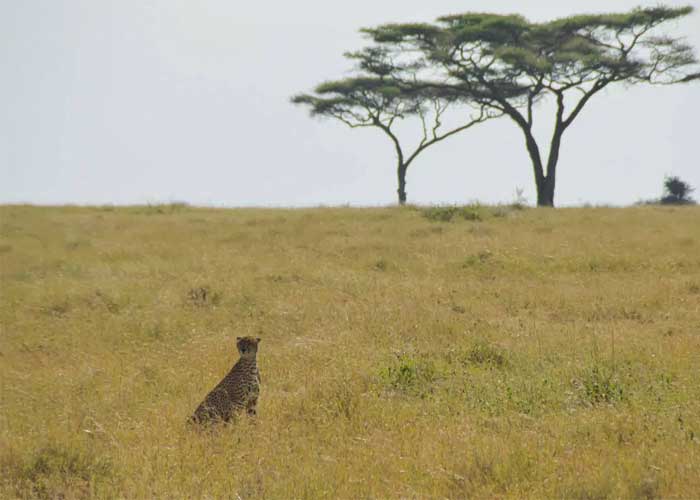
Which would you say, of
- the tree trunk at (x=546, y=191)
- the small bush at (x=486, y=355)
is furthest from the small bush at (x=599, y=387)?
the tree trunk at (x=546, y=191)

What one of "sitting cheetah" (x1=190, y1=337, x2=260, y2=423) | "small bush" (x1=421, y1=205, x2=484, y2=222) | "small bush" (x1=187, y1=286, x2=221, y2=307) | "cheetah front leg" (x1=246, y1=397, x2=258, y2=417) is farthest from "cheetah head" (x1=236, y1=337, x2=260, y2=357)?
"small bush" (x1=421, y1=205, x2=484, y2=222)

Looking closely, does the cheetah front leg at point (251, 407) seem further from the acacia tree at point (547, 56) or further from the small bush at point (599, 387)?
the acacia tree at point (547, 56)

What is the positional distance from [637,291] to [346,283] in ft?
15.3

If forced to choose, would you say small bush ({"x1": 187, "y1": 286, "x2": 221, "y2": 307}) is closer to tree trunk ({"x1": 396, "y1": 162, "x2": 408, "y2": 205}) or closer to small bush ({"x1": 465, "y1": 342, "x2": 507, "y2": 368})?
small bush ({"x1": 465, "y1": 342, "x2": 507, "y2": 368})

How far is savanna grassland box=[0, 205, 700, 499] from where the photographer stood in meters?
5.73

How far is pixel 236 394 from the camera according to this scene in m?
6.86

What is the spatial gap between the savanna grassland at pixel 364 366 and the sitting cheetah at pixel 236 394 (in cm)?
21

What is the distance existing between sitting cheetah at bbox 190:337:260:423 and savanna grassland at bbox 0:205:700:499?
21 cm

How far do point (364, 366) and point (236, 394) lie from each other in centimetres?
200

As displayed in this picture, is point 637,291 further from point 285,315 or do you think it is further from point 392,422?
point 392,422

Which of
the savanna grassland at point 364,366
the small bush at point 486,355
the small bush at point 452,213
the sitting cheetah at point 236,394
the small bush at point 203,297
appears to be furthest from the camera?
the small bush at point 452,213

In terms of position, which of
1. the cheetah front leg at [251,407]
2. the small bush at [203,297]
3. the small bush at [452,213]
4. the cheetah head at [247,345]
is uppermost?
the small bush at [452,213]

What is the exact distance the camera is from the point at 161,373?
887 cm

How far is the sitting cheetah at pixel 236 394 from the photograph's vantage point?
22.4 feet
